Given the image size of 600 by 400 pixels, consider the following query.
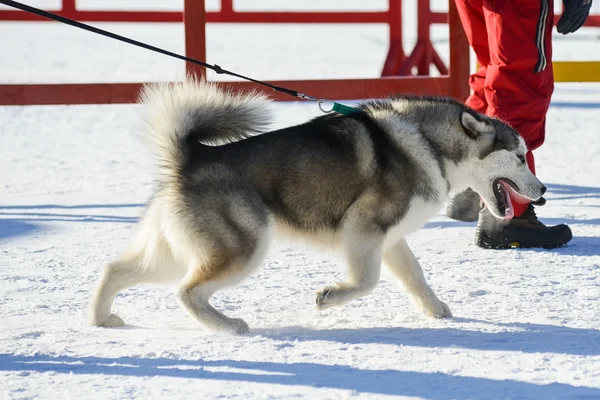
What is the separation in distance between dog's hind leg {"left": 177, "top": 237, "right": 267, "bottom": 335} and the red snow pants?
5.90 ft

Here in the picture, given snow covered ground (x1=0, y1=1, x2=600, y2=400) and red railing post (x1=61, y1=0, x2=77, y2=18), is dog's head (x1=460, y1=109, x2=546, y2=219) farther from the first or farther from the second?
red railing post (x1=61, y1=0, x2=77, y2=18)

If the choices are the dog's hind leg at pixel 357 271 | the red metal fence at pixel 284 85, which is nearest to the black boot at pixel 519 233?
the dog's hind leg at pixel 357 271

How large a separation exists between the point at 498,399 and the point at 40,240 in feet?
9.84

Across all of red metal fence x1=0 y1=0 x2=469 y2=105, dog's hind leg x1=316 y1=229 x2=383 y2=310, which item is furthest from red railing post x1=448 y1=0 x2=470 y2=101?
dog's hind leg x1=316 y1=229 x2=383 y2=310

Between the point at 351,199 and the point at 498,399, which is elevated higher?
the point at 351,199

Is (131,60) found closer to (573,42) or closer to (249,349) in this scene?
(573,42)

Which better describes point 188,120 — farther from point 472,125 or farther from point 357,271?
point 472,125

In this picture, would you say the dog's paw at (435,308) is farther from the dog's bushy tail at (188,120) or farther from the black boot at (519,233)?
the black boot at (519,233)

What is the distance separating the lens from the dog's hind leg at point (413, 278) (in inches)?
137

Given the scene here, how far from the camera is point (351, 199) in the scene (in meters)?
3.39

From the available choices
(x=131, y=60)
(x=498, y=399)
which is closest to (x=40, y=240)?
(x=498, y=399)

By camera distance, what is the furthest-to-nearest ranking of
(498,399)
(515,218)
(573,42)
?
(573,42)
(515,218)
(498,399)

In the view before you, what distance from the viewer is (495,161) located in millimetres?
3611

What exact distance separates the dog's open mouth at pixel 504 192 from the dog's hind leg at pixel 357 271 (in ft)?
2.00
